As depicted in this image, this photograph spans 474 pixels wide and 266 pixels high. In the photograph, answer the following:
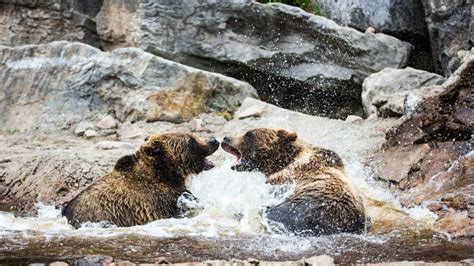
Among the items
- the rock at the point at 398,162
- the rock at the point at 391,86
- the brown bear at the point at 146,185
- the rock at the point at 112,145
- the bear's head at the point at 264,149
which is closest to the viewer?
the brown bear at the point at 146,185

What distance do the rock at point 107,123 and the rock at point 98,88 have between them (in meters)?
0.21

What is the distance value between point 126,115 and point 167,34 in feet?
6.15

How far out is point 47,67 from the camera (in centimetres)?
1257

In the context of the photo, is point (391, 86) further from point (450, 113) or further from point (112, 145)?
point (112, 145)

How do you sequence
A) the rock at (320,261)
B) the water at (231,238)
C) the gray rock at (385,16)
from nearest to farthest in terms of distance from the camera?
1. the rock at (320,261)
2. the water at (231,238)
3. the gray rock at (385,16)

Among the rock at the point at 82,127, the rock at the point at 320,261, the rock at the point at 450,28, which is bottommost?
the rock at the point at 82,127

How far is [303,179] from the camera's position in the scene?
725 centimetres

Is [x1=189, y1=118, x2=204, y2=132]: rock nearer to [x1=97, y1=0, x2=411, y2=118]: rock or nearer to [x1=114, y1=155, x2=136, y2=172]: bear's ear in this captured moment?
[x1=97, y1=0, x2=411, y2=118]: rock

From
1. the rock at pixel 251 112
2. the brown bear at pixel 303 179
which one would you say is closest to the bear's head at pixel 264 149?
the brown bear at pixel 303 179

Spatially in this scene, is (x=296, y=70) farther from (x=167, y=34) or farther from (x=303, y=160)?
(x=303, y=160)

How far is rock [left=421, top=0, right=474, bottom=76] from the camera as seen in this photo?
11.7m

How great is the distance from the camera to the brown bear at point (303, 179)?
6465mm

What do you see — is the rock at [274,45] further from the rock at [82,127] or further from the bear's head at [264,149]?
the bear's head at [264,149]

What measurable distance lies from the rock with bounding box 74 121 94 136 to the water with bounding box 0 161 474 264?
138 inches
